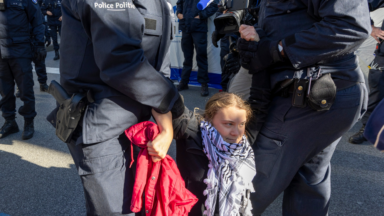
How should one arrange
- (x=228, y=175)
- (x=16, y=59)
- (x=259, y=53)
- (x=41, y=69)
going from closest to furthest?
(x=259, y=53), (x=228, y=175), (x=16, y=59), (x=41, y=69)

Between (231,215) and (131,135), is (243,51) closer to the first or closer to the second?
(131,135)

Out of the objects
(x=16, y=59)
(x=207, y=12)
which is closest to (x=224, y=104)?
(x=16, y=59)

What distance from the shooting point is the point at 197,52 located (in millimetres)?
5340

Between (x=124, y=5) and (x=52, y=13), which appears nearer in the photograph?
(x=124, y=5)

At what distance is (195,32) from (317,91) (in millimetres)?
4229

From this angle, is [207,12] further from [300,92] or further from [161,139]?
[161,139]

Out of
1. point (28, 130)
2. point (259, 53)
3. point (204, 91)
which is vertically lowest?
point (28, 130)

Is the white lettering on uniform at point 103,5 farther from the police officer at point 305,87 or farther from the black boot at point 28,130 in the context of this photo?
the black boot at point 28,130

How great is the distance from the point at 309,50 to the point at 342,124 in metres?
0.39

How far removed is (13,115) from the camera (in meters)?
3.71

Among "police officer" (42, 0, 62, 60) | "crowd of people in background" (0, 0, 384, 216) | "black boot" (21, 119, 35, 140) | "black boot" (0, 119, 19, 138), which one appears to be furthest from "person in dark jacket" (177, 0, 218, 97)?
"police officer" (42, 0, 62, 60)

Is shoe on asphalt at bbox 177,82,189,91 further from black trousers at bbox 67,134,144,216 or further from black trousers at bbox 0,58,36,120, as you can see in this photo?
black trousers at bbox 67,134,144,216

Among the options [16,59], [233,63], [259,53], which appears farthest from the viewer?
[16,59]

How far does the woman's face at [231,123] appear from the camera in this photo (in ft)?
5.09
